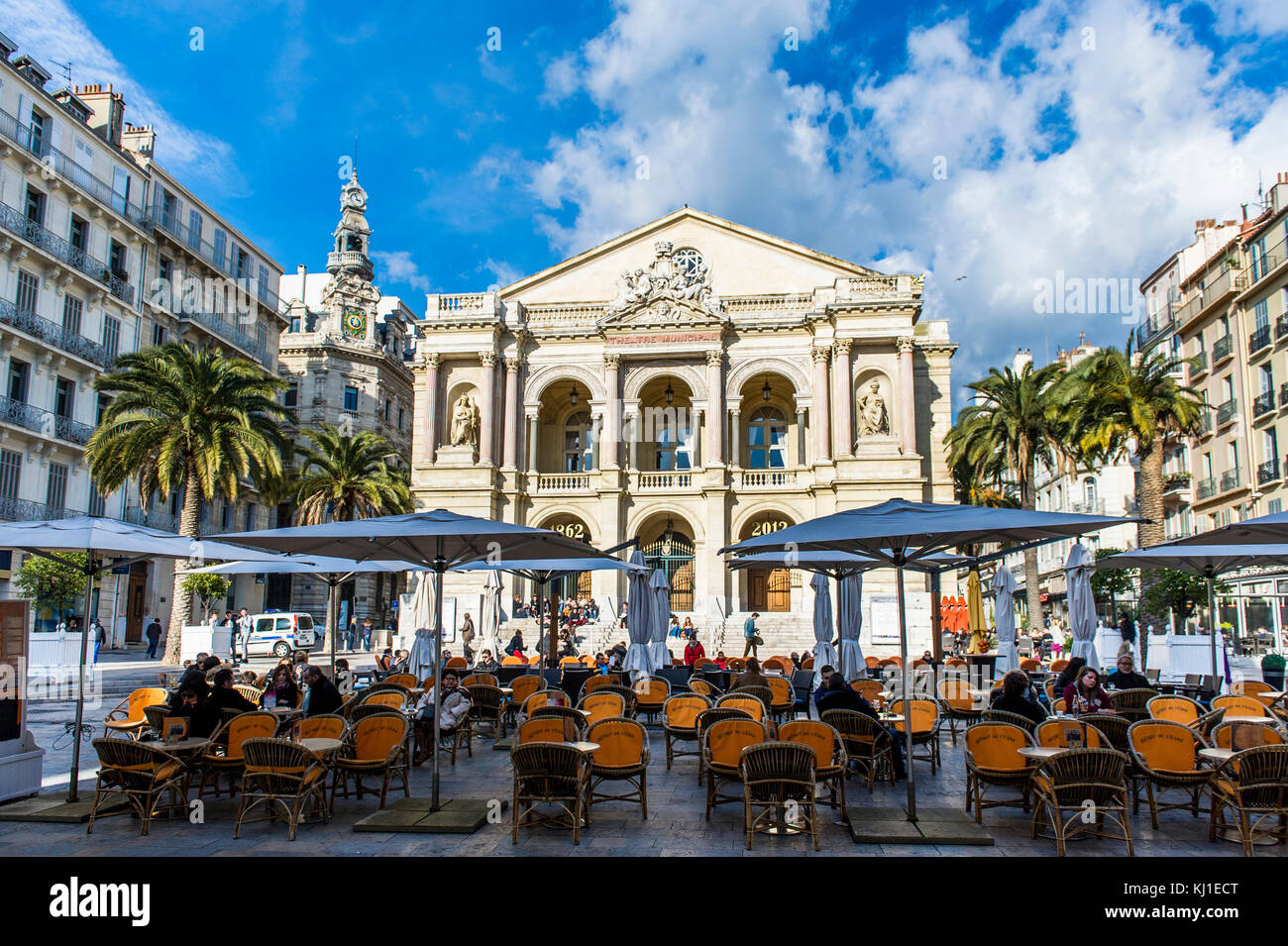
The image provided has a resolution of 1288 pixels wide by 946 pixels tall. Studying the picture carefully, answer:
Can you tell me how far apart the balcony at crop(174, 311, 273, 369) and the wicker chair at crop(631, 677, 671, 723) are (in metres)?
34.0

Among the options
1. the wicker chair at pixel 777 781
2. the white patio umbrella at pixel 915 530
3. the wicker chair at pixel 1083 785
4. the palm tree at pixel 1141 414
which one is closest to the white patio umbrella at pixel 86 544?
the wicker chair at pixel 777 781

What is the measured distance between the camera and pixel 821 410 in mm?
34625

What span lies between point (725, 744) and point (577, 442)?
3269cm

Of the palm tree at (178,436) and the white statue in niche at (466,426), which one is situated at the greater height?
the white statue in niche at (466,426)

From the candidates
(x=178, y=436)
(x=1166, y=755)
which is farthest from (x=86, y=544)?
(x=178, y=436)

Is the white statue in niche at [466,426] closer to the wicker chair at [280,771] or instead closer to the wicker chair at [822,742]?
the wicker chair at [280,771]

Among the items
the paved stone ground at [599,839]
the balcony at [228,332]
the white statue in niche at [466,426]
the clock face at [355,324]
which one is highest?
the clock face at [355,324]

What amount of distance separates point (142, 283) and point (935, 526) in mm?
38835

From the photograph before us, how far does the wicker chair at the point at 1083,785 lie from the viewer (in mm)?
6645

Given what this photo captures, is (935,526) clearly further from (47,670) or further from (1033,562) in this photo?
(1033,562)

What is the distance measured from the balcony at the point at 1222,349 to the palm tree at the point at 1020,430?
8.45 m

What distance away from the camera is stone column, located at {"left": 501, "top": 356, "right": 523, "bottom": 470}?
36.0 m

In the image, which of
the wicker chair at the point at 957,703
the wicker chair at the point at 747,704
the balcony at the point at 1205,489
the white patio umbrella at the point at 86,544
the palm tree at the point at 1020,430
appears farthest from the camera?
the balcony at the point at 1205,489

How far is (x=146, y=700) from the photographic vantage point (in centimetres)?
1135
